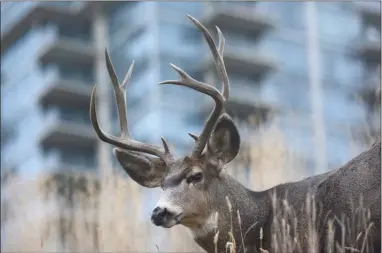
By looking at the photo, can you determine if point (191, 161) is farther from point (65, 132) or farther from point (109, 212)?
point (65, 132)

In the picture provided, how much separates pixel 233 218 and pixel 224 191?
214 mm

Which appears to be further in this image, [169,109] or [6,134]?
[6,134]

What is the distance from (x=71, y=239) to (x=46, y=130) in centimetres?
3193

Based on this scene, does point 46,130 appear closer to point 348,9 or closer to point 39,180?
point 348,9

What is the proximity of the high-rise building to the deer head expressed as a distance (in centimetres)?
3083

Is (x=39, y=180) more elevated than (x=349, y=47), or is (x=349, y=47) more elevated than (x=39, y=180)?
(x=349, y=47)

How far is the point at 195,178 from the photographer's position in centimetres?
867

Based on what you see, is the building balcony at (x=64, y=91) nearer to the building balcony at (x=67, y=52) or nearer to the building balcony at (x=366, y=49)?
the building balcony at (x=67, y=52)

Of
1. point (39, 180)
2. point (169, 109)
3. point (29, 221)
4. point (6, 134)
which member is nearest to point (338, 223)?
point (29, 221)

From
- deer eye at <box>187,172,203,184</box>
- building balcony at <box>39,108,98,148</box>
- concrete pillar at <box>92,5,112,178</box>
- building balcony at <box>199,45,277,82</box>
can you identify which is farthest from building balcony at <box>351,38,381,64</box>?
deer eye at <box>187,172,203,184</box>

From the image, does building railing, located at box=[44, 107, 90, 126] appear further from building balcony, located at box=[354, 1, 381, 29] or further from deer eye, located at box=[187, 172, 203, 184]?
deer eye, located at box=[187, 172, 203, 184]

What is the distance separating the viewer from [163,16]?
41906mm

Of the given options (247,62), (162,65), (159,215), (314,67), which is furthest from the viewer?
(314,67)

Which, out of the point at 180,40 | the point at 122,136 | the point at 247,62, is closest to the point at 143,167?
the point at 122,136
